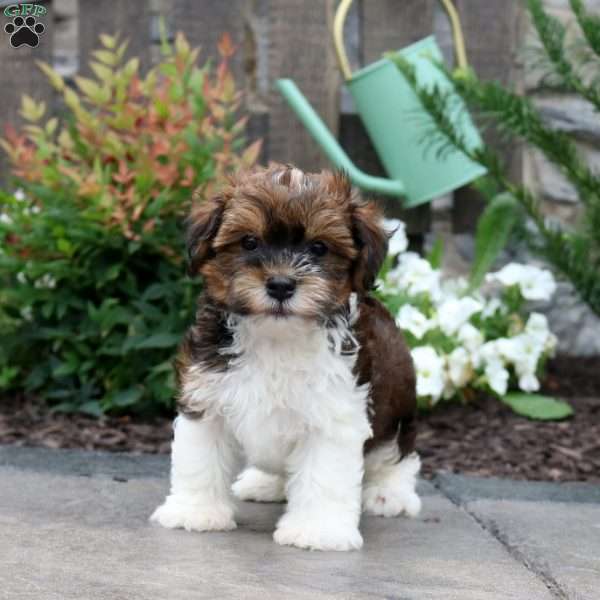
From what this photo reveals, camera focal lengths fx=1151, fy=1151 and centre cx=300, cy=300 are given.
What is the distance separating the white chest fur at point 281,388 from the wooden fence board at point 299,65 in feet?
11.4

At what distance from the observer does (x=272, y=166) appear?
4109 mm

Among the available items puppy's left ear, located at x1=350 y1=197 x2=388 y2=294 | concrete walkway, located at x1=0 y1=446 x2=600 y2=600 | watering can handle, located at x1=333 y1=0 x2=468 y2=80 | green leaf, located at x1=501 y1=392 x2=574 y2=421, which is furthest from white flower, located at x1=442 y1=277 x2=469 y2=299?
puppy's left ear, located at x1=350 y1=197 x2=388 y2=294

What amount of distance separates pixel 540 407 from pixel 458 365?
56 centimetres

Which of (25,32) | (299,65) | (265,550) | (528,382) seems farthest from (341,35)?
(265,550)

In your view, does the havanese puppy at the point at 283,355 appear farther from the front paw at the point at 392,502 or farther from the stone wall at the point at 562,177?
the stone wall at the point at 562,177

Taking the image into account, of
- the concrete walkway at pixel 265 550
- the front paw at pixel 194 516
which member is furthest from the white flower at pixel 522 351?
the front paw at pixel 194 516

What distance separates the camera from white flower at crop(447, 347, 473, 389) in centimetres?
646

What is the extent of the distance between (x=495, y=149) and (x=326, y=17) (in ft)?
4.68

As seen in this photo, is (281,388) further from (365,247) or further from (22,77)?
(22,77)

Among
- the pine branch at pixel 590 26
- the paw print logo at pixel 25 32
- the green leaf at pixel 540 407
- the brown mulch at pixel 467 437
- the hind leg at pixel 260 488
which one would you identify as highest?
the pine branch at pixel 590 26

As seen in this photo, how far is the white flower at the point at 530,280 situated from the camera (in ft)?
23.1

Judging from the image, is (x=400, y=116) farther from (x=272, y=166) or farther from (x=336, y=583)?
(x=336, y=583)

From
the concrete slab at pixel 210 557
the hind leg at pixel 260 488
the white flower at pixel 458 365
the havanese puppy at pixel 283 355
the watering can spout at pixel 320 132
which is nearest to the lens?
the concrete slab at pixel 210 557

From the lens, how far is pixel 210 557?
3.72 meters
